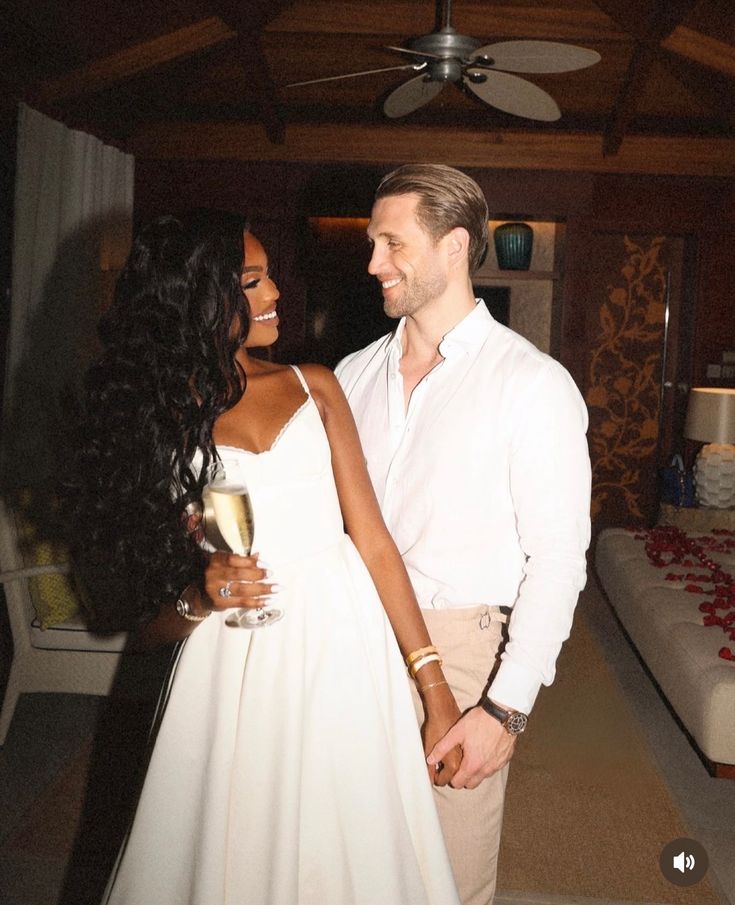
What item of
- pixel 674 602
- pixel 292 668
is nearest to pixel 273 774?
pixel 292 668

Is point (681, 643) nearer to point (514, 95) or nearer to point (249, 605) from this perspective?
point (249, 605)

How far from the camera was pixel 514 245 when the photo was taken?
23.0 ft

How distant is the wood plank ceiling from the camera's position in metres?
4.79

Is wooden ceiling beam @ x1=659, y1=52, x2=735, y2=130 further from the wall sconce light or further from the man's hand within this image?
the man's hand

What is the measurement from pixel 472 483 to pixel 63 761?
236cm

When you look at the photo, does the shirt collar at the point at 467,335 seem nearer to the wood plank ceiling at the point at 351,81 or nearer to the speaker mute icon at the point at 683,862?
the speaker mute icon at the point at 683,862

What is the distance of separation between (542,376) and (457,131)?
531 cm

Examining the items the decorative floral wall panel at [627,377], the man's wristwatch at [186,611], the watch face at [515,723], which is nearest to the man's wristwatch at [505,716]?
the watch face at [515,723]

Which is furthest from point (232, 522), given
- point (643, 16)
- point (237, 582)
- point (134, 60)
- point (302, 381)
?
point (134, 60)

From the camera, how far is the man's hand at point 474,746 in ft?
5.15

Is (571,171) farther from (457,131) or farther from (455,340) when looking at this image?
(455,340)

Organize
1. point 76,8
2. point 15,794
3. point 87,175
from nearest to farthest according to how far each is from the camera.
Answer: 1. point 15,794
2. point 76,8
3. point 87,175

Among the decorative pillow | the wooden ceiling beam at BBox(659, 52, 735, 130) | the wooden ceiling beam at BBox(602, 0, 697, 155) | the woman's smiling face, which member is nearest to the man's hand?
the woman's smiling face

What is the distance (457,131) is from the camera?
6484mm
